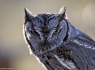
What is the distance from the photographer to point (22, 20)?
5566 millimetres

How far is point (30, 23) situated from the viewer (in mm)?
3068

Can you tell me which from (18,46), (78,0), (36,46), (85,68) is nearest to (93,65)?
(85,68)

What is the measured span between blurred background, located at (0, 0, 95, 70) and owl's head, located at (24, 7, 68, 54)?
4.93ft

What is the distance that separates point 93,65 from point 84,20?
9.68ft

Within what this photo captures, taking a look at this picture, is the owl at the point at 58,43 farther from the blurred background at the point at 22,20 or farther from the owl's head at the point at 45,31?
the blurred background at the point at 22,20

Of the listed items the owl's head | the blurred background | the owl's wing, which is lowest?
the owl's wing

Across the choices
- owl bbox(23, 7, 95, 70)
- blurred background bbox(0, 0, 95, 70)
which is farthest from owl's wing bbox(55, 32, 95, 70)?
blurred background bbox(0, 0, 95, 70)

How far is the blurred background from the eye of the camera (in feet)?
16.0

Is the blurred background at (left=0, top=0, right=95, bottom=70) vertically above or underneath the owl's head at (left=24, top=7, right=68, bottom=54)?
above

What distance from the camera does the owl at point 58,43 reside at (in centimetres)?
299

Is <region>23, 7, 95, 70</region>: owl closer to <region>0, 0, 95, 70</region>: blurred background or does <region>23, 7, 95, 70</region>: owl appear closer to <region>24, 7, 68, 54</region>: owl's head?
<region>24, 7, 68, 54</region>: owl's head

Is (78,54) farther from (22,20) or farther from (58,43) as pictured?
(22,20)

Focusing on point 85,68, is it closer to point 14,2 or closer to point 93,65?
point 93,65

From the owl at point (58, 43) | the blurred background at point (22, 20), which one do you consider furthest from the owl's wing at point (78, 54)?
the blurred background at point (22, 20)
